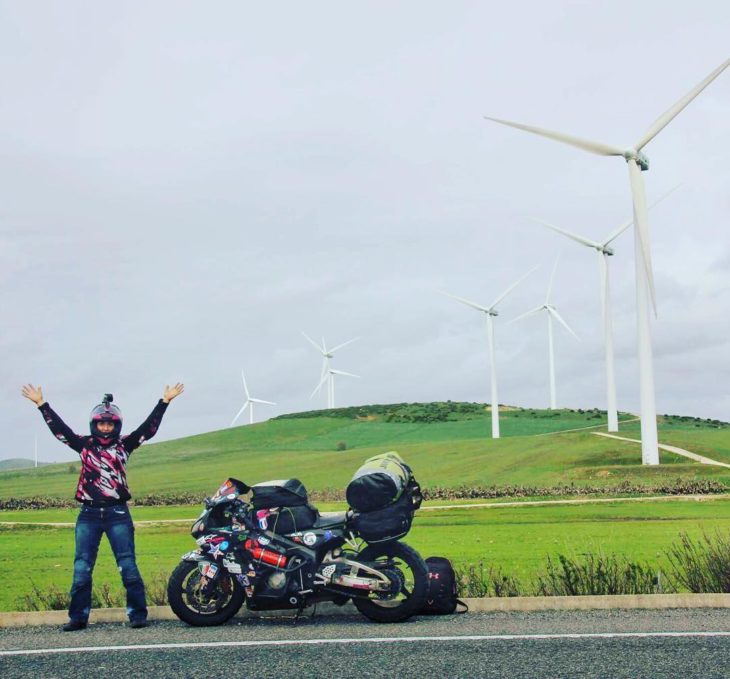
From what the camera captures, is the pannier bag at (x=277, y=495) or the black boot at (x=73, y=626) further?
the black boot at (x=73, y=626)

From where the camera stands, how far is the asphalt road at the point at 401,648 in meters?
8.78

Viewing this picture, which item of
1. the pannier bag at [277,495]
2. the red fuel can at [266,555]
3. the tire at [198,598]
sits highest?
the pannier bag at [277,495]

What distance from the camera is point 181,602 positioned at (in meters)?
11.5

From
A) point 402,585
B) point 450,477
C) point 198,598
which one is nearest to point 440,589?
point 402,585

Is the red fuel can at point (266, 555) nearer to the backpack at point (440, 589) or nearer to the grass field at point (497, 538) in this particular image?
the backpack at point (440, 589)

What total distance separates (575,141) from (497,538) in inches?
1220

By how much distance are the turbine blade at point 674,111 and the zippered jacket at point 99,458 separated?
43.6 meters

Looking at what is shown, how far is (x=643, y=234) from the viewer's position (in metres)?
48.9

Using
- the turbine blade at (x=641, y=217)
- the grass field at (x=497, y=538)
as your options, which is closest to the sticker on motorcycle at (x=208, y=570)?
the grass field at (x=497, y=538)

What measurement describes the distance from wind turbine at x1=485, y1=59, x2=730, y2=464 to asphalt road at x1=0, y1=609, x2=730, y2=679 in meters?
38.0

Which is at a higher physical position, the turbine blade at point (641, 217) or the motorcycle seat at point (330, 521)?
the turbine blade at point (641, 217)

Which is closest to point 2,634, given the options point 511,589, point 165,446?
point 511,589

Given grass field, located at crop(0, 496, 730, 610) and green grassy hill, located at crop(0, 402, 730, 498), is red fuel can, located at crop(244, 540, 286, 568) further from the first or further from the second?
green grassy hill, located at crop(0, 402, 730, 498)

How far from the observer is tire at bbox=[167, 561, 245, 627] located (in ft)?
37.7
